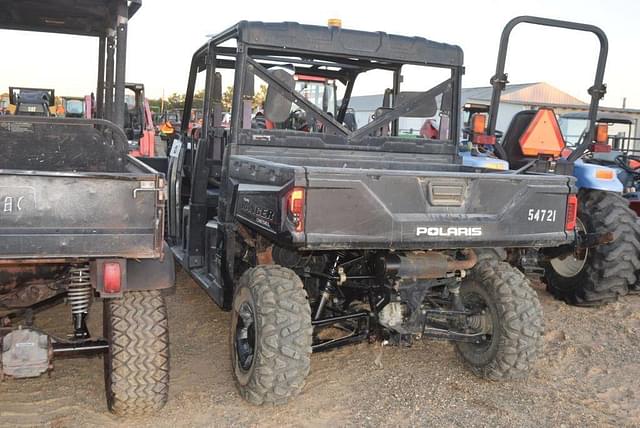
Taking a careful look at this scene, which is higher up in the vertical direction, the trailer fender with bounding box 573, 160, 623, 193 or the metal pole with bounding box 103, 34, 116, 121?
the metal pole with bounding box 103, 34, 116, 121

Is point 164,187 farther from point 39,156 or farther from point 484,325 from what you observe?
point 484,325

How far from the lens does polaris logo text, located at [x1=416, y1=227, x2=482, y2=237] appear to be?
379cm

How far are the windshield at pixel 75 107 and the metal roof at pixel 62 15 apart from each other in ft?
24.8

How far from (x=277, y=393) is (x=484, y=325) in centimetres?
151

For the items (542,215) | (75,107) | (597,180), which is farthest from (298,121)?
(75,107)

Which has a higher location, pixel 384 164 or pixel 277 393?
pixel 384 164

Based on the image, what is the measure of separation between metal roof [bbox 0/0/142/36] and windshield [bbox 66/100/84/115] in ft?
24.8

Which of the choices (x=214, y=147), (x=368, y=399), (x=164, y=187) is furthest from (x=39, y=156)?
(x=368, y=399)

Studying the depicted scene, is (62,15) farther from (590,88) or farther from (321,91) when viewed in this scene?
(590,88)

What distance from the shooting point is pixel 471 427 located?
3822 mm

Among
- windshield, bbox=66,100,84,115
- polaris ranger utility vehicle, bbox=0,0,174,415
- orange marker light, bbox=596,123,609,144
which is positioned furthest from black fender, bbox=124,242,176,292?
windshield, bbox=66,100,84,115

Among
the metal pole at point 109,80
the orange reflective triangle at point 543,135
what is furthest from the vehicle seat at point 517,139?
the metal pole at point 109,80

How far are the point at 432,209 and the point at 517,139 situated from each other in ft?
10.5

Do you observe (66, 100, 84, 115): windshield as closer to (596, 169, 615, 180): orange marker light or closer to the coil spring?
A: (596, 169, 615, 180): orange marker light
